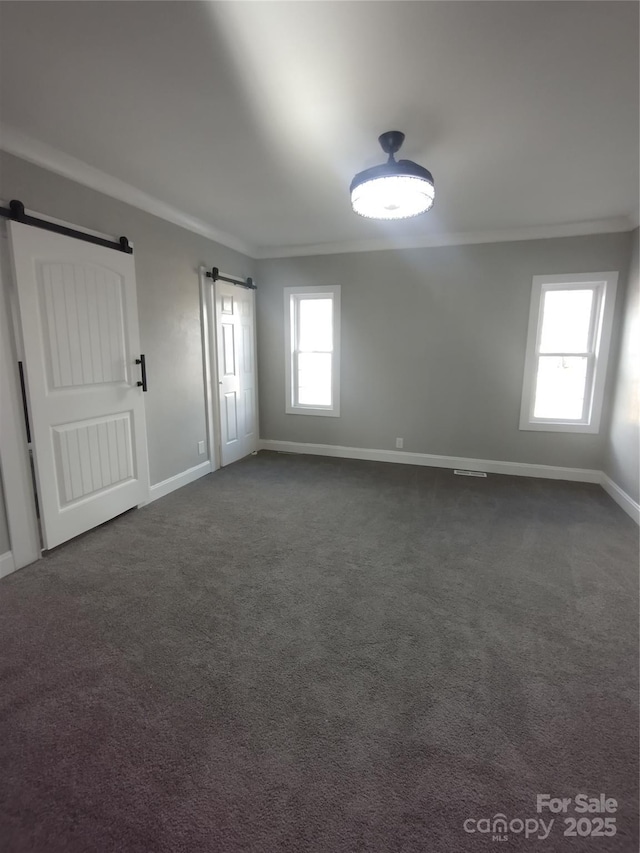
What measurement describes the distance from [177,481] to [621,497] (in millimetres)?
4163

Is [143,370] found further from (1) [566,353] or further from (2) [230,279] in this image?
(1) [566,353]

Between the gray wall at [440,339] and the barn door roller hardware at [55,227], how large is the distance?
7.23 ft

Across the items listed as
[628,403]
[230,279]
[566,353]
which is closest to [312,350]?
[230,279]

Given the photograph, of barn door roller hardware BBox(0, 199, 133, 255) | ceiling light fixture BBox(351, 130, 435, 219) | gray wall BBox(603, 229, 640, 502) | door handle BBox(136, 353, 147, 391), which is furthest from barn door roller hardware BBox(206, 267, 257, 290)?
gray wall BBox(603, 229, 640, 502)

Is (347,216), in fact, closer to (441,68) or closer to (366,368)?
(366,368)

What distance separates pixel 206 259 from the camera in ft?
13.4

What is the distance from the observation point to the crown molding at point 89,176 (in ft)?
7.63

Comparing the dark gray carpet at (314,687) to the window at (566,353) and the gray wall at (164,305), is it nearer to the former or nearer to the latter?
the gray wall at (164,305)

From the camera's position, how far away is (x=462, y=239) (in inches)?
167

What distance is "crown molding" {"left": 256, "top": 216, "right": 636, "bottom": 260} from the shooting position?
381 cm

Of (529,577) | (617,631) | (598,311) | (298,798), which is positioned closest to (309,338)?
(598,311)

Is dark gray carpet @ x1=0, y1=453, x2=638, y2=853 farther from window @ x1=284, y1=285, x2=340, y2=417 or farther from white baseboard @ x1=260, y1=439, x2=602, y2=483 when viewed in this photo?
window @ x1=284, y1=285, x2=340, y2=417

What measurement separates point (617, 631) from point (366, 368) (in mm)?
3442

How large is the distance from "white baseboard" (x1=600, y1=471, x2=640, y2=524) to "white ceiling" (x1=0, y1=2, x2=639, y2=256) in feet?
8.22
